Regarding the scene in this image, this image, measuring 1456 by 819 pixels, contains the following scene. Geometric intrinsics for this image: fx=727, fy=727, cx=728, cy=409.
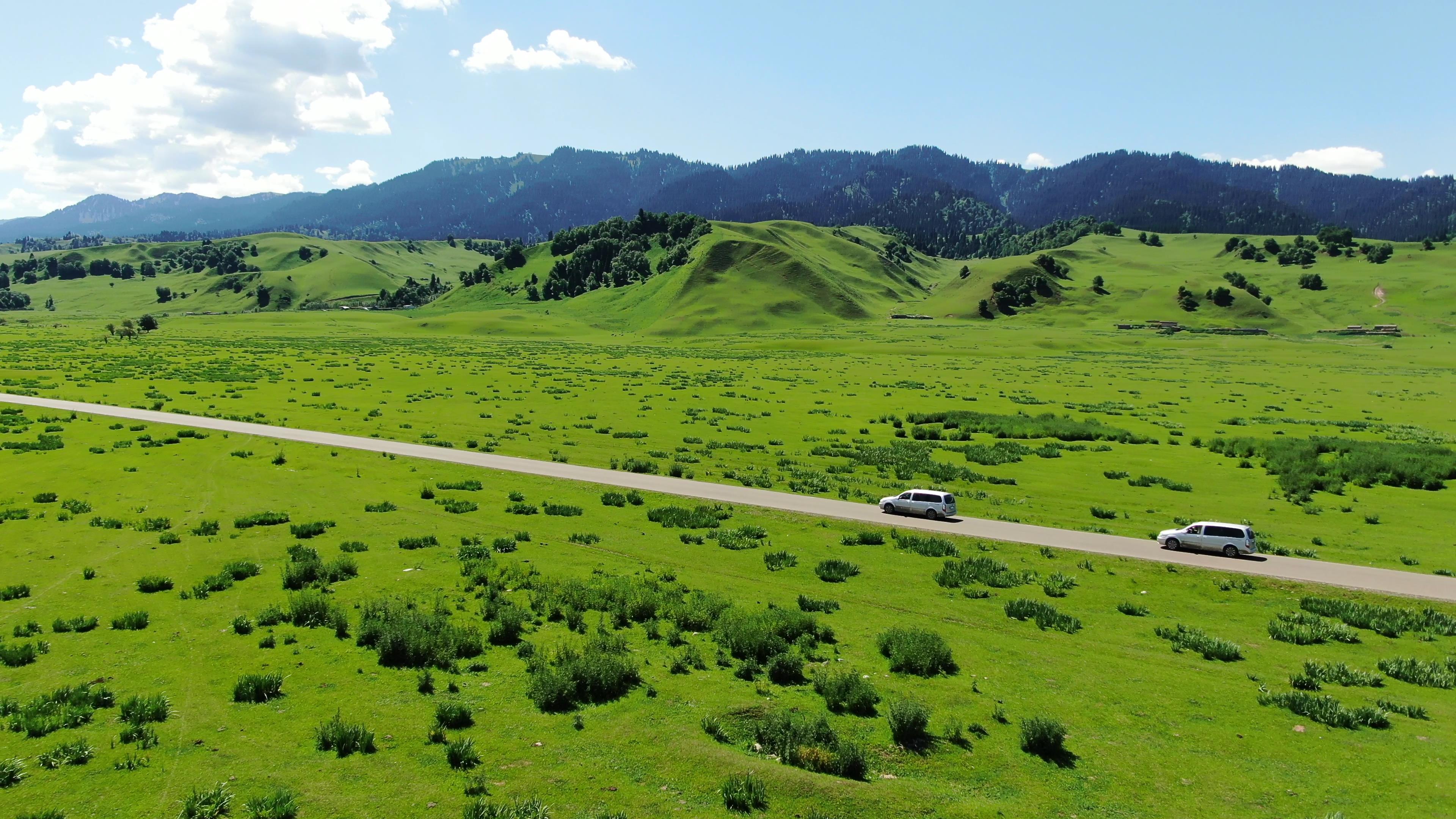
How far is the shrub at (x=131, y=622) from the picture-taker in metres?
19.0

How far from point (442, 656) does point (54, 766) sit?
678 cm

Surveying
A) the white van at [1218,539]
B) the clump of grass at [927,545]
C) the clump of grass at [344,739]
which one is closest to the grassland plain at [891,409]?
the white van at [1218,539]

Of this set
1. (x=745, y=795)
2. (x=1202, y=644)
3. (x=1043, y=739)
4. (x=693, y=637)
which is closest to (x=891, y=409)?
(x=1202, y=644)

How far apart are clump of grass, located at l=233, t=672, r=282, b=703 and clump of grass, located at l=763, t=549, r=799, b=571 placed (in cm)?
1546

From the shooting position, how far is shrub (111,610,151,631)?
19.0 metres

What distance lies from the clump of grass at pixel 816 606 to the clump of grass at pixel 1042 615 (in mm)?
5369

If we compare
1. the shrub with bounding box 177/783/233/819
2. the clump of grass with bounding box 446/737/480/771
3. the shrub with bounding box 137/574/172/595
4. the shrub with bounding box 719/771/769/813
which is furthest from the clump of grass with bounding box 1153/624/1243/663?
the shrub with bounding box 137/574/172/595

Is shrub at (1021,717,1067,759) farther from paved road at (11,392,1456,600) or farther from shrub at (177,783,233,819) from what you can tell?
paved road at (11,392,1456,600)

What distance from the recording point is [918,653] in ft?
59.3

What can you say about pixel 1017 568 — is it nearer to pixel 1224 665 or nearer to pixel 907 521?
pixel 907 521

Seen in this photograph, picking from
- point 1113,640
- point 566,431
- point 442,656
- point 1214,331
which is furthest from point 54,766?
point 1214,331

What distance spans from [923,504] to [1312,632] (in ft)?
50.2

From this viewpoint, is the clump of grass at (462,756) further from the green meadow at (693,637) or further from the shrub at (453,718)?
the shrub at (453,718)

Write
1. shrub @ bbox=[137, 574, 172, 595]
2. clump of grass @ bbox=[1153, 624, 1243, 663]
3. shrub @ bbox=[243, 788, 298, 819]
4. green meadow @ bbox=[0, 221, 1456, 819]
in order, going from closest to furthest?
shrub @ bbox=[243, 788, 298, 819] → green meadow @ bbox=[0, 221, 1456, 819] → clump of grass @ bbox=[1153, 624, 1243, 663] → shrub @ bbox=[137, 574, 172, 595]
